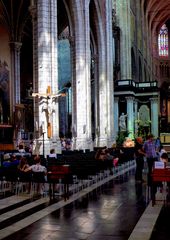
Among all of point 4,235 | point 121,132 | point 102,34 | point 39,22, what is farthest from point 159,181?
point 121,132

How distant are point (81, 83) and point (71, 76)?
144cm

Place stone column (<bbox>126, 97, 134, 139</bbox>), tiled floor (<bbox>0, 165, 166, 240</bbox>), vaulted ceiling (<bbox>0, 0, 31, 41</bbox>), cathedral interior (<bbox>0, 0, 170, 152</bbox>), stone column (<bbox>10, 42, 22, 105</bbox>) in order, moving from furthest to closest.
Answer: stone column (<bbox>126, 97, 134, 139</bbox>) → stone column (<bbox>10, 42, 22, 105</bbox>) → vaulted ceiling (<bbox>0, 0, 31, 41</bbox>) → cathedral interior (<bbox>0, 0, 170, 152</bbox>) → tiled floor (<bbox>0, 165, 166, 240</bbox>)

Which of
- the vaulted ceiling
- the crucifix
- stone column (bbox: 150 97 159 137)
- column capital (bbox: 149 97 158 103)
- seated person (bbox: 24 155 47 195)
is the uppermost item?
the vaulted ceiling

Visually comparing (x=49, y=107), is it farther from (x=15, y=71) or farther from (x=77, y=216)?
(x=15, y=71)

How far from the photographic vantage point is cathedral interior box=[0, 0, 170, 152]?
23.4m

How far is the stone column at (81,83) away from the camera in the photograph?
29.4 m

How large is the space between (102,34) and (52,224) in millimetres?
31303

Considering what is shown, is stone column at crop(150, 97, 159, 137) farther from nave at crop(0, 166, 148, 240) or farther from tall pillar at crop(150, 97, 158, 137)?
nave at crop(0, 166, 148, 240)

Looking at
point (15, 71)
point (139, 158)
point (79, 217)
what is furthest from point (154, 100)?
point (79, 217)

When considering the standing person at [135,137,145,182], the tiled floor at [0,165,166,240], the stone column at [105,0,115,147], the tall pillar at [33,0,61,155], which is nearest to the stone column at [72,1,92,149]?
the tall pillar at [33,0,61,155]

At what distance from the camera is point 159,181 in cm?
1114

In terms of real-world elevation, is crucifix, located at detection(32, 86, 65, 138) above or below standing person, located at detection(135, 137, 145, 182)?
above

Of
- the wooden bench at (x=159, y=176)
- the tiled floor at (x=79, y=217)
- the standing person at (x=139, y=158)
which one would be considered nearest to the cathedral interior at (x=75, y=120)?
the tiled floor at (x=79, y=217)

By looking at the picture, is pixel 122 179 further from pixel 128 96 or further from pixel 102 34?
pixel 128 96
